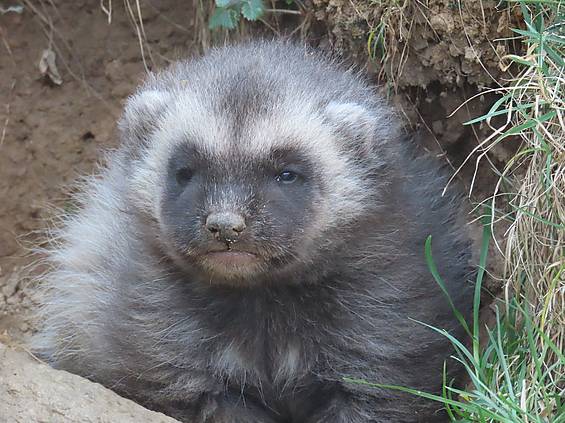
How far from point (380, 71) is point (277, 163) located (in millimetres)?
1358

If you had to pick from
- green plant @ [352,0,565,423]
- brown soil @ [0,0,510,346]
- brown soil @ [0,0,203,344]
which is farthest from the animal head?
brown soil @ [0,0,203,344]

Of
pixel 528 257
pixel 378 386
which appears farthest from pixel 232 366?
pixel 528 257

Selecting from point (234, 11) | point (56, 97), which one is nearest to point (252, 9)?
point (234, 11)

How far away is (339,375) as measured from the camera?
13.5ft

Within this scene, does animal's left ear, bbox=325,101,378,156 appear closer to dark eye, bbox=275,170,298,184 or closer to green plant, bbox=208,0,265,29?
dark eye, bbox=275,170,298,184

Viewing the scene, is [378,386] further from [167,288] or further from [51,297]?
[51,297]

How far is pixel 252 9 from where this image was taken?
16.3 feet

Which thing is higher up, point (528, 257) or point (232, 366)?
point (528, 257)

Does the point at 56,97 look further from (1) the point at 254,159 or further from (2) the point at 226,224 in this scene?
(2) the point at 226,224

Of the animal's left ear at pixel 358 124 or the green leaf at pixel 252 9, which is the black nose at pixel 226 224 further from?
the green leaf at pixel 252 9

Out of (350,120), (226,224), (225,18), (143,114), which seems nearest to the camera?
(226,224)

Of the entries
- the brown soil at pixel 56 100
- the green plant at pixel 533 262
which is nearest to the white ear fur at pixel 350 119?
the green plant at pixel 533 262

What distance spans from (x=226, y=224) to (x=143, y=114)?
894 millimetres

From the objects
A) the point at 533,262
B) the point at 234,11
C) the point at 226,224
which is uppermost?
the point at 234,11
